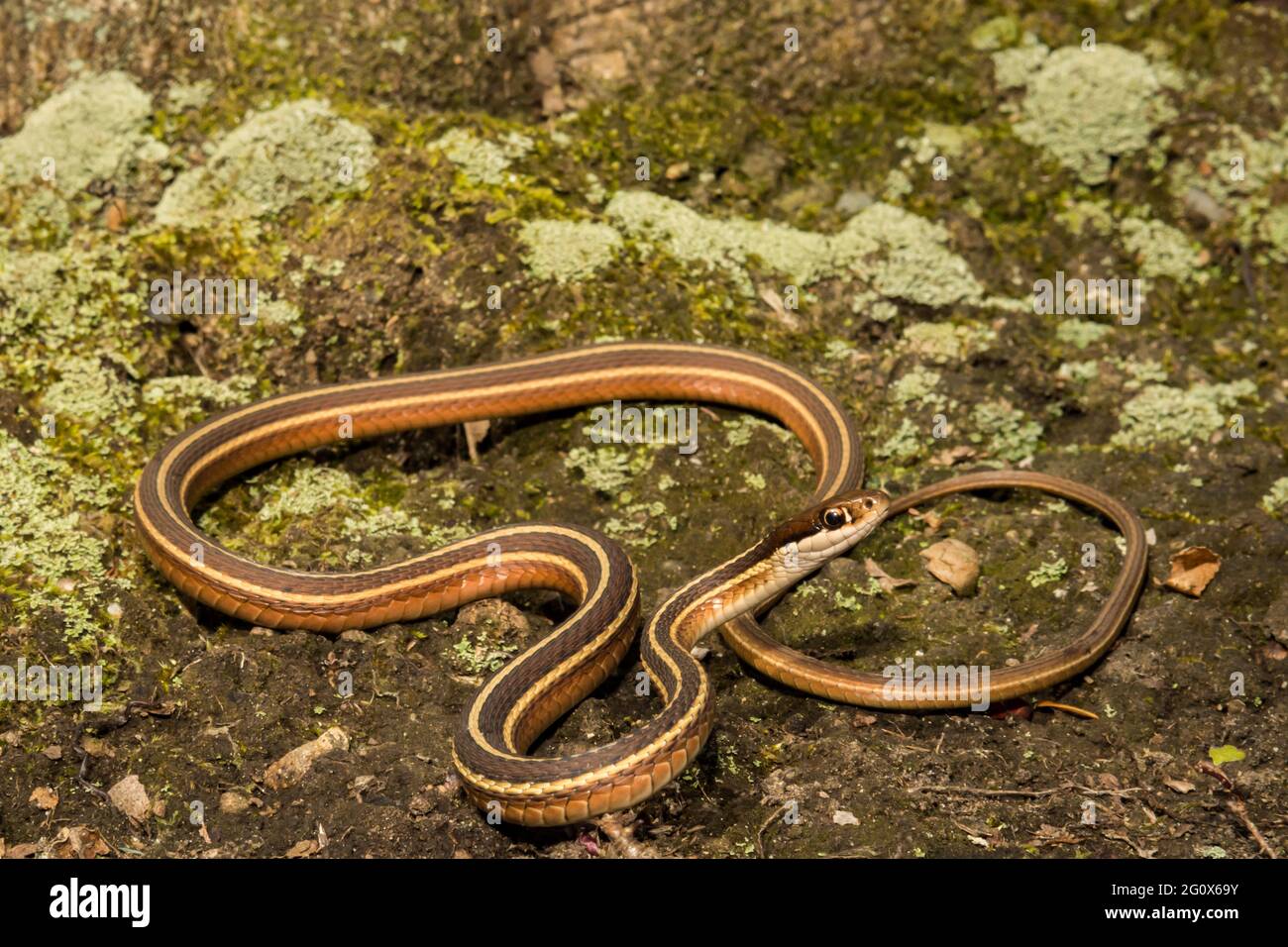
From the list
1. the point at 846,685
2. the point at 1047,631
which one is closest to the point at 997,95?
the point at 1047,631

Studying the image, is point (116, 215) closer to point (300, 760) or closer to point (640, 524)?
point (640, 524)

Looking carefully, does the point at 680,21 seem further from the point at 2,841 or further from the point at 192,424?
the point at 2,841

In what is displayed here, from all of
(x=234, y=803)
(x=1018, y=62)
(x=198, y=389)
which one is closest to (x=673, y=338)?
(x=198, y=389)

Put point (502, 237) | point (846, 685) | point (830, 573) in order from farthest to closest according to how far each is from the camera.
Result: point (502, 237)
point (830, 573)
point (846, 685)

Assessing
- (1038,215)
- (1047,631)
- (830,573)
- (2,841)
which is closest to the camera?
(2,841)

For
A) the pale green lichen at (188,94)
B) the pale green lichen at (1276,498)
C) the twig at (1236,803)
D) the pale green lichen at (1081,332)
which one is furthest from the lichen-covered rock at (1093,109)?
the pale green lichen at (188,94)

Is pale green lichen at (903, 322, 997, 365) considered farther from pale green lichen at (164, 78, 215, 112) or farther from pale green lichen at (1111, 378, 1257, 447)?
pale green lichen at (164, 78, 215, 112)
